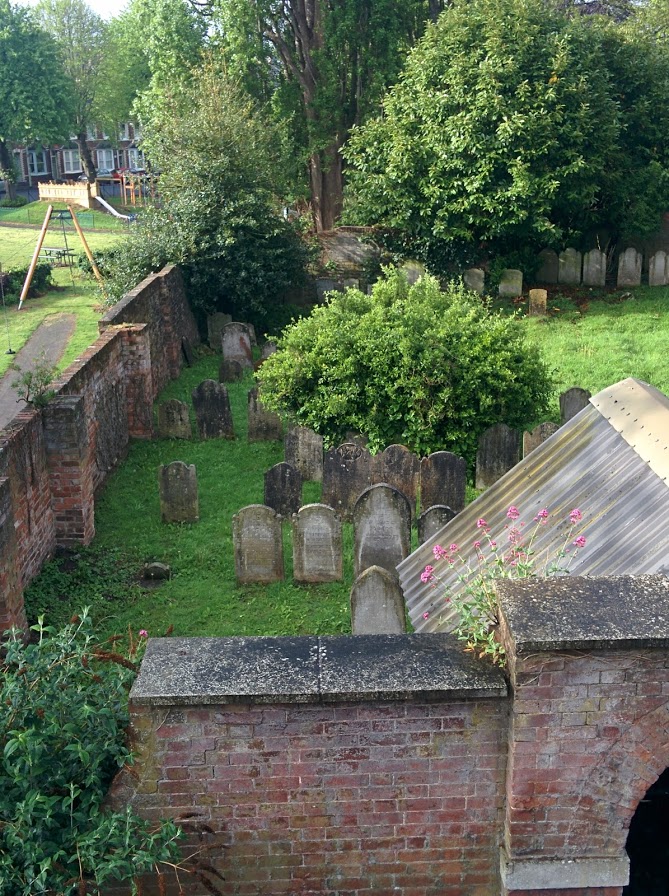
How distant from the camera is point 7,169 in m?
49.6

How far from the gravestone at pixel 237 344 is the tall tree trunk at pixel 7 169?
1385 inches

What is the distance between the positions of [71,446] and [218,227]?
1054cm

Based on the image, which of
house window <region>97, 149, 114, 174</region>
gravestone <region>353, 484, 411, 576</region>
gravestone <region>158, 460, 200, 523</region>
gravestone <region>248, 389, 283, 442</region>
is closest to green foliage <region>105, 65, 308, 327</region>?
gravestone <region>248, 389, 283, 442</region>

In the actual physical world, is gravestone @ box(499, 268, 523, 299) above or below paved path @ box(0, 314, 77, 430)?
above

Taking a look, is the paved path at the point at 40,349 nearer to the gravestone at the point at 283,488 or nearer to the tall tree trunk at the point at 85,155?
the gravestone at the point at 283,488

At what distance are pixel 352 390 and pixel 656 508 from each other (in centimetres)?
649

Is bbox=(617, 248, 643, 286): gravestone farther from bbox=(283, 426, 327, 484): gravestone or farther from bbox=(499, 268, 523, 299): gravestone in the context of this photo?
bbox=(283, 426, 327, 484): gravestone

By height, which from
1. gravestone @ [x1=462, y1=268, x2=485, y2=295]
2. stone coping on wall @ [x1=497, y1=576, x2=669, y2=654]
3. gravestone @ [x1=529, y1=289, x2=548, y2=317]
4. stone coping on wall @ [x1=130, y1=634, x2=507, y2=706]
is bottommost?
gravestone @ [x1=529, y1=289, x2=548, y2=317]

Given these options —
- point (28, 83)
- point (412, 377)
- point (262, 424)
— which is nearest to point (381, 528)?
point (412, 377)

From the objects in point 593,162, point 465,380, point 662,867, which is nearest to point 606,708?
point 662,867

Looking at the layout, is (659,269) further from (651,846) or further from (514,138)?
(651,846)

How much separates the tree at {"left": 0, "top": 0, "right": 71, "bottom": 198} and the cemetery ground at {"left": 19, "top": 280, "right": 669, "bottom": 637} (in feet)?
118

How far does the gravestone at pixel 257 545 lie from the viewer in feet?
32.7

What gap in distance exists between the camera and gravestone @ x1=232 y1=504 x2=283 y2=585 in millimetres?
9969
